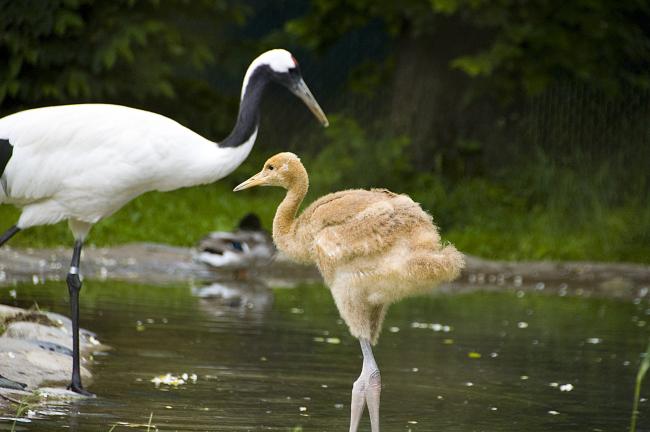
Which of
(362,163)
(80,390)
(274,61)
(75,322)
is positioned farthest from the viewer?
(362,163)

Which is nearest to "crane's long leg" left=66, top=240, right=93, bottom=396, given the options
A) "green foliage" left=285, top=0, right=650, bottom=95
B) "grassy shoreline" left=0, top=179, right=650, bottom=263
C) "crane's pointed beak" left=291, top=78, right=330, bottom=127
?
"crane's pointed beak" left=291, top=78, right=330, bottom=127

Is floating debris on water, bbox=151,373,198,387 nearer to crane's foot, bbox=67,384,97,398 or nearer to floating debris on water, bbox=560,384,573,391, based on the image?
crane's foot, bbox=67,384,97,398

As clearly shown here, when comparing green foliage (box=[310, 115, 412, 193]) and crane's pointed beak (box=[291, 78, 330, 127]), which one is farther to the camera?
green foliage (box=[310, 115, 412, 193])

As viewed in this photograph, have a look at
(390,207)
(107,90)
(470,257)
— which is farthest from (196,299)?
(107,90)

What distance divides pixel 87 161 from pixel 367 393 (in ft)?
8.22

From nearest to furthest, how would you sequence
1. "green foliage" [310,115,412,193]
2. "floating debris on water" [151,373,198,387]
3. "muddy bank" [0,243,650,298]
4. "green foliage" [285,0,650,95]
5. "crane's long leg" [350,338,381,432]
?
1. "crane's long leg" [350,338,381,432]
2. "floating debris on water" [151,373,198,387]
3. "muddy bank" [0,243,650,298]
4. "green foliage" [285,0,650,95]
5. "green foliage" [310,115,412,193]

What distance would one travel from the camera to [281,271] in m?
15.6

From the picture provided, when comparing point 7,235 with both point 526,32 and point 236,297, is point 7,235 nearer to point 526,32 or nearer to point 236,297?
point 236,297

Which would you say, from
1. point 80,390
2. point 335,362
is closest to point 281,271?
point 335,362

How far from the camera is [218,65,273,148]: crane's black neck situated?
8781 mm

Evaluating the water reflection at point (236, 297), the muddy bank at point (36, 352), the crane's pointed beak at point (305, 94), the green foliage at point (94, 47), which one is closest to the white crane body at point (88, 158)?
the muddy bank at point (36, 352)

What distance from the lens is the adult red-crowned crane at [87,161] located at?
8.31 m

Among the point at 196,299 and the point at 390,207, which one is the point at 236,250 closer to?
the point at 196,299

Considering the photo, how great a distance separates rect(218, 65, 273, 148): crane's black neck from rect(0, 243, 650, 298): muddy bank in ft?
16.7
